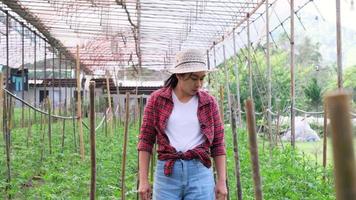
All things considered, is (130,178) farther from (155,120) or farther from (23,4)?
(23,4)

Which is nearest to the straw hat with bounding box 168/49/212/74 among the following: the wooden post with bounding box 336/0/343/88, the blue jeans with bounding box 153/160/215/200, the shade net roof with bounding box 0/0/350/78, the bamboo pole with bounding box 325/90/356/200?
the blue jeans with bounding box 153/160/215/200

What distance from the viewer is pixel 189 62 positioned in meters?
2.82

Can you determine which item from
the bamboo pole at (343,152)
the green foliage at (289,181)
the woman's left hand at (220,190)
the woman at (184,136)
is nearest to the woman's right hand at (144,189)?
the woman at (184,136)

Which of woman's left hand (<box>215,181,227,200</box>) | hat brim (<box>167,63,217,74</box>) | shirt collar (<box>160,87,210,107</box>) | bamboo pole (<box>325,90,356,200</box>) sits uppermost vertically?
hat brim (<box>167,63,217,74</box>)

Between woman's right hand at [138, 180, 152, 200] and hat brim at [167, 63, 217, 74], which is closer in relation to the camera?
hat brim at [167, 63, 217, 74]

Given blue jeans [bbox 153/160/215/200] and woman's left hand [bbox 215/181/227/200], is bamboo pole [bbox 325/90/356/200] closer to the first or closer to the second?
blue jeans [bbox 153/160/215/200]

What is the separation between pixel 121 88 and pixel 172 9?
13.3 meters

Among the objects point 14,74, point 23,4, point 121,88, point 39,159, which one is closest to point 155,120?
point 39,159

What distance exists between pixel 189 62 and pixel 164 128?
1.22 ft

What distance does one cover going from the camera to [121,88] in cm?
2620

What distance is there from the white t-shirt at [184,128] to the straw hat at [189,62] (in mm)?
196

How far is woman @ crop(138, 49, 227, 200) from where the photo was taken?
2.81m

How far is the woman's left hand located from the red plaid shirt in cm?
12

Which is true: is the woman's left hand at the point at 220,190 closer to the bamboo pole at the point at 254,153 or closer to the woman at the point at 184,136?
the woman at the point at 184,136
